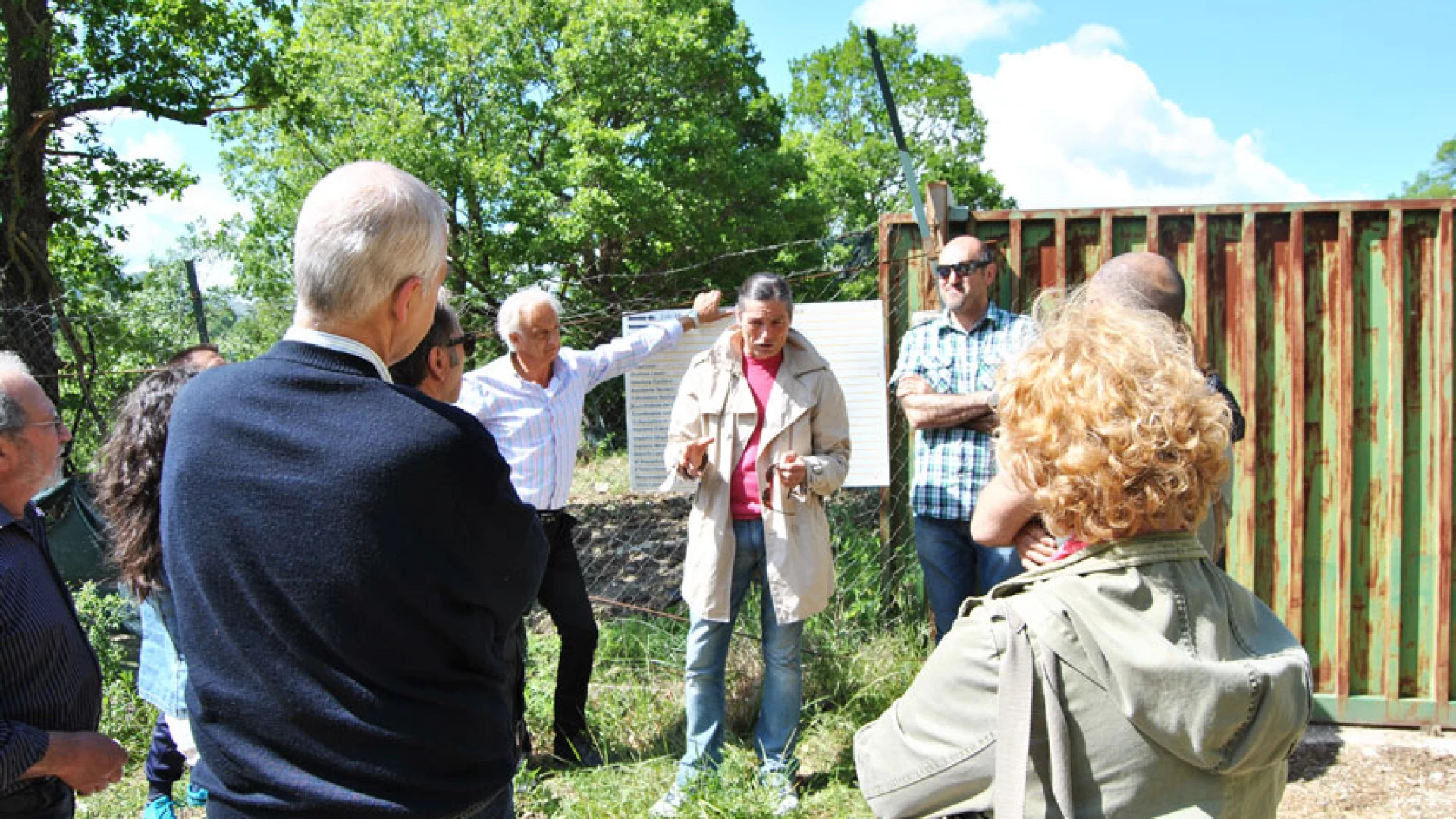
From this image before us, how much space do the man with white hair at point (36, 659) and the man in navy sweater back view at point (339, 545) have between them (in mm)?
777

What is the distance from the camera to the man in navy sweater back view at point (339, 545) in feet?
4.57

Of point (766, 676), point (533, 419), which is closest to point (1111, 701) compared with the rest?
point (766, 676)

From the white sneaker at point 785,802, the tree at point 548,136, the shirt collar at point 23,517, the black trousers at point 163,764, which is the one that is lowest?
the white sneaker at point 785,802

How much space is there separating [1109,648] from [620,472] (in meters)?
4.87

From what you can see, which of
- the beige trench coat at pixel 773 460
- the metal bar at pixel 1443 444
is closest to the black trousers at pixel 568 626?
the beige trench coat at pixel 773 460

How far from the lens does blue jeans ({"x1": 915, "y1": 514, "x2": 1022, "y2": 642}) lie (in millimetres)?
3740

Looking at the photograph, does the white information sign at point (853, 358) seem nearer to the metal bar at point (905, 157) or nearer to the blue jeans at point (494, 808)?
the metal bar at point (905, 157)

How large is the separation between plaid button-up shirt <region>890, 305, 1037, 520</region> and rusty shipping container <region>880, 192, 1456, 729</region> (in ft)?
2.06

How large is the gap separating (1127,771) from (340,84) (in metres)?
25.8

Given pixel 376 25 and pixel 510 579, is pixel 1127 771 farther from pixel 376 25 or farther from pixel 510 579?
pixel 376 25

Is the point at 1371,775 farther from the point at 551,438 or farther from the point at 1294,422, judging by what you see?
the point at 551,438

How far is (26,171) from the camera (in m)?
7.04

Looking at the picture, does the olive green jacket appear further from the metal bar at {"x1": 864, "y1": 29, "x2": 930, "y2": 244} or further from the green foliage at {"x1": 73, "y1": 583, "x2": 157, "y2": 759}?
the green foliage at {"x1": 73, "y1": 583, "x2": 157, "y2": 759}

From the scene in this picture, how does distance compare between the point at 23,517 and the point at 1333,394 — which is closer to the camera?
the point at 23,517
